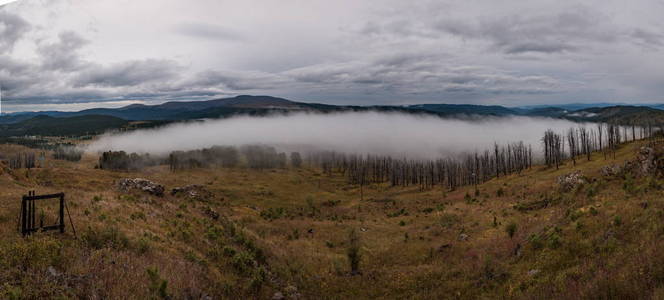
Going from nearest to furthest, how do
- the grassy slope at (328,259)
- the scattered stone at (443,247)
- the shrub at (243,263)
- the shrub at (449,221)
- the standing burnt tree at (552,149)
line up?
the grassy slope at (328,259)
the shrub at (243,263)
the scattered stone at (443,247)
the shrub at (449,221)
the standing burnt tree at (552,149)

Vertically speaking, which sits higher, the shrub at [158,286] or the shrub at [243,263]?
the shrub at [158,286]

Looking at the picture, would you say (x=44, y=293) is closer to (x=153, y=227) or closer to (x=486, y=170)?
(x=153, y=227)

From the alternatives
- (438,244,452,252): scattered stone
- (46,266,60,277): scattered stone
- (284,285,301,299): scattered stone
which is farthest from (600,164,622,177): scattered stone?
(46,266,60,277): scattered stone

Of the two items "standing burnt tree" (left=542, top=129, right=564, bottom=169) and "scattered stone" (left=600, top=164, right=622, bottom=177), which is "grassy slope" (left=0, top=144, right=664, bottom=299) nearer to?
"scattered stone" (left=600, top=164, right=622, bottom=177)

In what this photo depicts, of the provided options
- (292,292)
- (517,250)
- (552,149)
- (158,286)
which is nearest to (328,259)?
(292,292)

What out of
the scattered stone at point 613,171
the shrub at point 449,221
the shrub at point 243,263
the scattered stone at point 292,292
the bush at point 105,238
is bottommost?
the shrub at point 449,221

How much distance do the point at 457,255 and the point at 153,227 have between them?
21751mm

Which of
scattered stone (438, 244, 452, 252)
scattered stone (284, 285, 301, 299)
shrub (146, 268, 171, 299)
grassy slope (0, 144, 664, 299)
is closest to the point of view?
grassy slope (0, 144, 664, 299)

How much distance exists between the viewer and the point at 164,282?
1177cm

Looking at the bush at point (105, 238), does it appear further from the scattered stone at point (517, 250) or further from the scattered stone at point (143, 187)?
the scattered stone at point (143, 187)

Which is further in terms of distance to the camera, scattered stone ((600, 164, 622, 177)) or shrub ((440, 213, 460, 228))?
scattered stone ((600, 164, 622, 177))

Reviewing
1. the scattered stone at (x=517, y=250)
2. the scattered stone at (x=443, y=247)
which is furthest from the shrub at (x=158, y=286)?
the scattered stone at (x=443, y=247)

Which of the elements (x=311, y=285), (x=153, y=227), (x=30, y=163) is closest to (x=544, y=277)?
(x=311, y=285)

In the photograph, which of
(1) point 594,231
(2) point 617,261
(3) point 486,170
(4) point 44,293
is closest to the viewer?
(4) point 44,293
